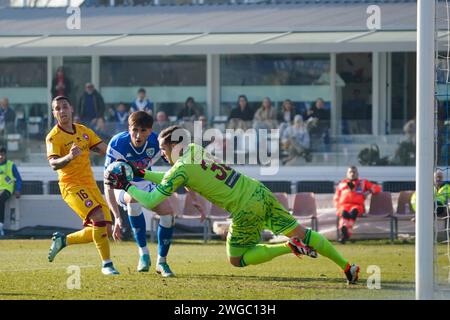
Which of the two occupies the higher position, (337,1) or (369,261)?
(337,1)

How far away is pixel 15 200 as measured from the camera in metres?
21.2

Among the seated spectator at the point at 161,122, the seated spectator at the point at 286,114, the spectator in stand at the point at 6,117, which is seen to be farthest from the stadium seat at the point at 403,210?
the spectator in stand at the point at 6,117

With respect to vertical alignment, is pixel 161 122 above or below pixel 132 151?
above

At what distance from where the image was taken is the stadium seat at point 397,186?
21.4 metres

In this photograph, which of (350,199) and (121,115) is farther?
(121,115)

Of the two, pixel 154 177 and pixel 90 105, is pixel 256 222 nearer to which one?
pixel 154 177

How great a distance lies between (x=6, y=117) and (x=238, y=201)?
45.6ft

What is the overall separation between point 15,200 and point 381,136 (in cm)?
778

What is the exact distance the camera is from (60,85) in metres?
24.1

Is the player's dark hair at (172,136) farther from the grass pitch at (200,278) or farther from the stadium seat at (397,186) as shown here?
the stadium seat at (397,186)

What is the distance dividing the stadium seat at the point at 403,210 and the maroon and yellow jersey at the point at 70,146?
8839 millimetres

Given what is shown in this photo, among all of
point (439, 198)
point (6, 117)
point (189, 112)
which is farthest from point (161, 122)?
point (439, 198)
